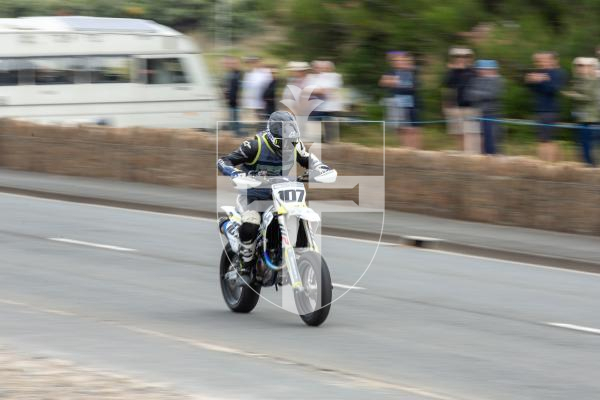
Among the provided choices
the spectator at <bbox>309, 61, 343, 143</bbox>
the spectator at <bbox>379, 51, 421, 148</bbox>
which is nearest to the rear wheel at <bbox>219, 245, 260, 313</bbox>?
the spectator at <bbox>379, 51, 421, 148</bbox>

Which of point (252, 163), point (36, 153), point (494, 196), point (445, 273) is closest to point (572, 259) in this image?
point (445, 273)

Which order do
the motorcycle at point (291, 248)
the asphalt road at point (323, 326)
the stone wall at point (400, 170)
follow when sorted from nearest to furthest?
the asphalt road at point (323, 326) < the motorcycle at point (291, 248) < the stone wall at point (400, 170)

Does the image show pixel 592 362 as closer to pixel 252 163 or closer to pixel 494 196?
pixel 252 163

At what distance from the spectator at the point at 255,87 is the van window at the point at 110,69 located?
486 cm

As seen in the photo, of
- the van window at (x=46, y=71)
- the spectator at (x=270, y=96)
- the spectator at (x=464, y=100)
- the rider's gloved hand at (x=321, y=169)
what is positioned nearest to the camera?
the rider's gloved hand at (x=321, y=169)

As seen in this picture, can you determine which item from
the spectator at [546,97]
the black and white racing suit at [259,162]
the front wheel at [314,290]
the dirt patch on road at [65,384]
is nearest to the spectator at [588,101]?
the spectator at [546,97]

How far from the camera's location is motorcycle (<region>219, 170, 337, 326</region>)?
30.6 feet

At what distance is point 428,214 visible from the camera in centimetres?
1786

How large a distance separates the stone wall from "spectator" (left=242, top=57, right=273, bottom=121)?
0.83 m

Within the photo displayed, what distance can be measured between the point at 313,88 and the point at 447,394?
1227cm

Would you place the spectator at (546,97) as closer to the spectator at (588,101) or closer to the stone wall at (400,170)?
the spectator at (588,101)

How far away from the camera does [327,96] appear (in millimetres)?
19391

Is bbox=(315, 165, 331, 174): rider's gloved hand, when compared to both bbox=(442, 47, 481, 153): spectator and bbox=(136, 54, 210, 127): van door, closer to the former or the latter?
bbox=(442, 47, 481, 153): spectator

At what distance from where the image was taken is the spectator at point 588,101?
630 inches
